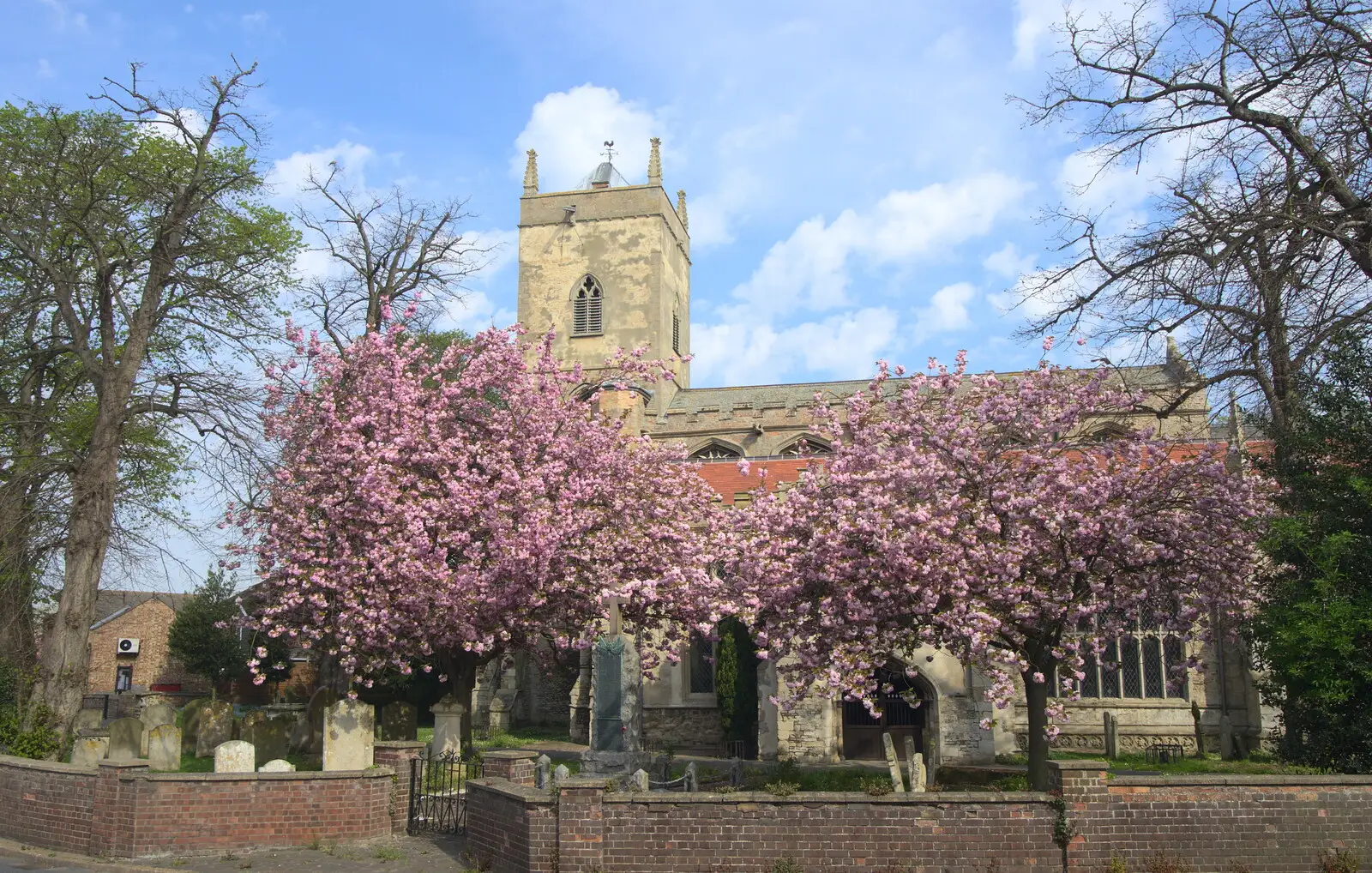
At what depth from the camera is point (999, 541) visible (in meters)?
16.5

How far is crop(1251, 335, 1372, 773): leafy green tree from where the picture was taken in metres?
13.1

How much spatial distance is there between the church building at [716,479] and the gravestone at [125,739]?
32.9 ft

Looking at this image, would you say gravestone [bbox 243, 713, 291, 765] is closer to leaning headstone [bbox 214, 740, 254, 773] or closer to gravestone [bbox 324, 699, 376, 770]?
gravestone [bbox 324, 699, 376, 770]

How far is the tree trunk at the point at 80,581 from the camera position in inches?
761

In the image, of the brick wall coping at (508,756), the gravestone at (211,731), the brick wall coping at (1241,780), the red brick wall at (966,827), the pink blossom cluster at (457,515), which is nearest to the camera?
the red brick wall at (966,827)

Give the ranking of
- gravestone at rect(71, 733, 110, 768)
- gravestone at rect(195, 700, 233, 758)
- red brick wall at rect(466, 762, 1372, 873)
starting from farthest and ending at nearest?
gravestone at rect(195, 700, 233, 758)
gravestone at rect(71, 733, 110, 768)
red brick wall at rect(466, 762, 1372, 873)

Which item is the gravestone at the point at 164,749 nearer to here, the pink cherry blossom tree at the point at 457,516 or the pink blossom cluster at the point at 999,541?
the pink cherry blossom tree at the point at 457,516

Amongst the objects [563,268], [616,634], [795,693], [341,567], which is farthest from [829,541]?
[563,268]

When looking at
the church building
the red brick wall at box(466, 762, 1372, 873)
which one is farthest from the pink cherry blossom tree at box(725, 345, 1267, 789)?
the red brick wall at box(466, 762, 1372, 873)

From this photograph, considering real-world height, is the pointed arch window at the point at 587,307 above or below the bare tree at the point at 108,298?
above

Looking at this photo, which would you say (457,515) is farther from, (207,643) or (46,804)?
(207,643)

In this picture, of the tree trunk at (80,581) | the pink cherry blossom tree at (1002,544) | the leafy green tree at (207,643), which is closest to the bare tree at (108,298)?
the tree trunk at (80,581)

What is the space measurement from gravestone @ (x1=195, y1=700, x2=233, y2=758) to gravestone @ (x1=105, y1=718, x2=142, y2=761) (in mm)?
4202

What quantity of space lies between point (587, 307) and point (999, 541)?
130ft
